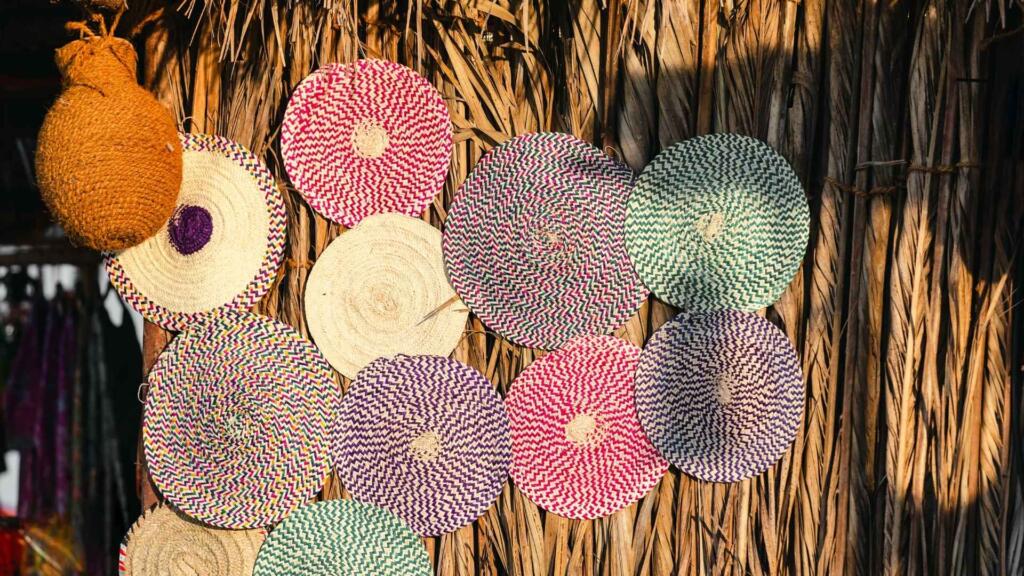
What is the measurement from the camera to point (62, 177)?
5.13ft

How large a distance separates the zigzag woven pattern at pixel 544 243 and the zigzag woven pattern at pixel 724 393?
0.12 m

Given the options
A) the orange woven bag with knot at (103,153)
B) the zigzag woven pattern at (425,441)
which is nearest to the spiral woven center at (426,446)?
the zigzag woven pattern at (425,441)

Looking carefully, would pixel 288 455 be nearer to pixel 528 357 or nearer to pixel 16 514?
pixel 528 357

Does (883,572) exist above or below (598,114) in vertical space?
below

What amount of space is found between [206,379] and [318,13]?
71 cm

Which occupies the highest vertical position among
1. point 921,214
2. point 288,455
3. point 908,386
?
point 921,214

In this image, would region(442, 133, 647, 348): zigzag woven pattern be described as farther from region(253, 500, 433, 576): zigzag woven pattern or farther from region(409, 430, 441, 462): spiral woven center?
region(253, 500, 433, 576): zigzag woven pattern

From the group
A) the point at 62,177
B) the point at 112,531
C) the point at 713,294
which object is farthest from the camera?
the point at 112,531

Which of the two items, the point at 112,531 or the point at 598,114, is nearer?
the point at 598,114

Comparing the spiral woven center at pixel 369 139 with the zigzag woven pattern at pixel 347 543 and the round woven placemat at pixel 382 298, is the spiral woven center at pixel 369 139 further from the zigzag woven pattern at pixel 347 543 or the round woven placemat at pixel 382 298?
the zigzag woven pattern at pixel 347 543

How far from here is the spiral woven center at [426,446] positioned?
1740 millimetres

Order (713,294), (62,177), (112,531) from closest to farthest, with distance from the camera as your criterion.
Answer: (62,177), (713,294), (112,531)

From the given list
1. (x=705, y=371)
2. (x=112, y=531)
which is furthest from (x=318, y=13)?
(x=112, y=531)

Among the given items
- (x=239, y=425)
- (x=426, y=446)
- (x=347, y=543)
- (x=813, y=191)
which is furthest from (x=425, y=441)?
(x=813, y=191)
